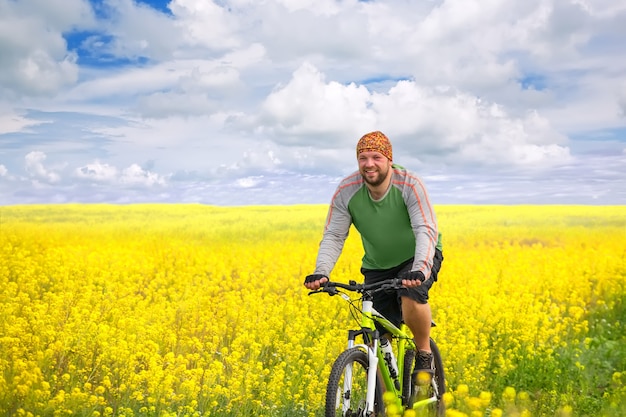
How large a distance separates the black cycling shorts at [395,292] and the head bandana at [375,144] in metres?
0.92

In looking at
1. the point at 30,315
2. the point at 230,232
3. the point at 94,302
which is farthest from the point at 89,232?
the point at 30,315

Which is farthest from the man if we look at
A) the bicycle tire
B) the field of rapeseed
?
the field of rapeseed

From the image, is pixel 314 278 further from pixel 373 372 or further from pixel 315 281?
pixel 373 372

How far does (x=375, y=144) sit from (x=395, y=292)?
1.23 m

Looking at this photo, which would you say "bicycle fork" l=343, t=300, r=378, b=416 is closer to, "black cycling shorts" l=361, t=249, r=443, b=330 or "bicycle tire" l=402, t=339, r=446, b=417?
"black cycling shorts" l=361, t=249, r=443, b=330

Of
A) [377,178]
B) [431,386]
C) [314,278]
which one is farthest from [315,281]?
[431,386]

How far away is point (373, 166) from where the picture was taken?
455cm

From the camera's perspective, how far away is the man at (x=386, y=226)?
4570 millimetres

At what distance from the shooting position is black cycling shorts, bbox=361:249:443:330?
4.91m

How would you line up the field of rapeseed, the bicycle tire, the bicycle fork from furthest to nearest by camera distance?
the field of rapeseed
the bicycle tire
the bicycle fork

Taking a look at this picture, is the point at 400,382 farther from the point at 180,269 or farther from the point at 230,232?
the point at 230,232

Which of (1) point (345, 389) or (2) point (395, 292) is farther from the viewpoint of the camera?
(2) point (395, 292)

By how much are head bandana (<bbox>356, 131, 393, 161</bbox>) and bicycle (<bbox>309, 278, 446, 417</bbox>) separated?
2.80ft

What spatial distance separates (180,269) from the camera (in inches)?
449
